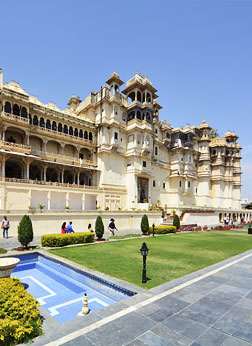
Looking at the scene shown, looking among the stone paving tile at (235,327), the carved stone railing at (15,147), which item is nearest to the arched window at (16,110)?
the carved stone railing at (15,147)

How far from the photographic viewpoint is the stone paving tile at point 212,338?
4.11 metres

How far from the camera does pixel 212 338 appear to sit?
168 inches

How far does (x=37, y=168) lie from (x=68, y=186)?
7546mm

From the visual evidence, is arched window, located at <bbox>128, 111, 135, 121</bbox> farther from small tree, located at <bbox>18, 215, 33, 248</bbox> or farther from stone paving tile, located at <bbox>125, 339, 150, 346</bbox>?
stone paving tile, located at <bbox>125, 339, 150, 346</bbox>

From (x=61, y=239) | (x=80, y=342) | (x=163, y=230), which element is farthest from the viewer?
(x=163, y=230)

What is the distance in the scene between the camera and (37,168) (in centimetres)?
3186

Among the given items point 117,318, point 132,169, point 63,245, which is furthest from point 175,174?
point 117,318

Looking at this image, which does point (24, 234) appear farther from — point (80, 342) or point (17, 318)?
point (80, 342)

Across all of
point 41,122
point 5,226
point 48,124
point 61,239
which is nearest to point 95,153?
point 48,124

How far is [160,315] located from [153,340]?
1011 mm

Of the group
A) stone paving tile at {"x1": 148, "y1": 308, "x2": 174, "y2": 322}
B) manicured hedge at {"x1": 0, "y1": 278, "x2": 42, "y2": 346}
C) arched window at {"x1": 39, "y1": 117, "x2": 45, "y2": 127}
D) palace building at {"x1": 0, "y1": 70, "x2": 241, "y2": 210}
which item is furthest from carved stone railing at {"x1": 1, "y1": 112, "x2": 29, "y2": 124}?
stone paving tile at {"x1": 148, "y1": 308, "x2": 174, "y2": 322}

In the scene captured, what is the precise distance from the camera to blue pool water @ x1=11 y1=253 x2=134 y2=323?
6629mm

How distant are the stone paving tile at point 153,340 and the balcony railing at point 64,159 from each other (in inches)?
1104

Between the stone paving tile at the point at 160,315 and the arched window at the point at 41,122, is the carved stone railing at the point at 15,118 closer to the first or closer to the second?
the arched window at the point at 41,122
